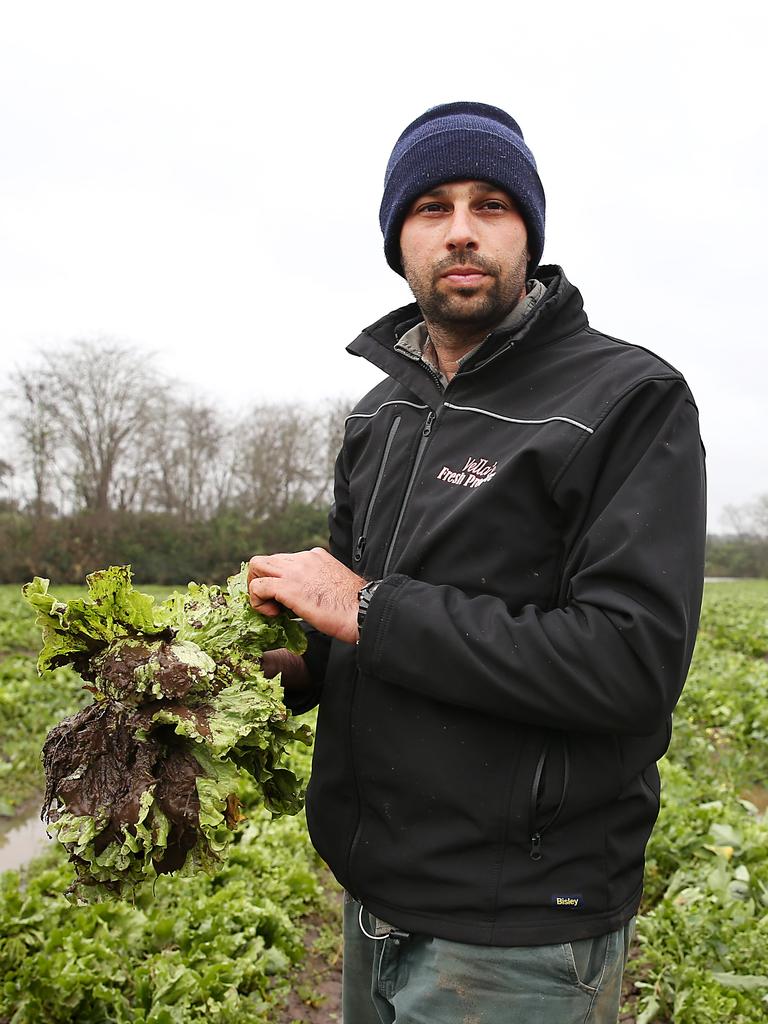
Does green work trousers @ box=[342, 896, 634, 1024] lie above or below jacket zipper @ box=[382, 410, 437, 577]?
below

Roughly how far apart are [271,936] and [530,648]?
408 cm

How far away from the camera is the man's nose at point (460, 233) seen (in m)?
2.38

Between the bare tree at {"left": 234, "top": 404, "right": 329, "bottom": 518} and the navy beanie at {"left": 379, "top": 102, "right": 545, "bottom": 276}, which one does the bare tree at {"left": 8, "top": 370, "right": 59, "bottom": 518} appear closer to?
the bare tree at {"left": 234, "top": 404, "right": 329, "bottom": 518}

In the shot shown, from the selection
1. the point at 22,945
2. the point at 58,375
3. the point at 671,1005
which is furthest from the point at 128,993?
the point at 58,375

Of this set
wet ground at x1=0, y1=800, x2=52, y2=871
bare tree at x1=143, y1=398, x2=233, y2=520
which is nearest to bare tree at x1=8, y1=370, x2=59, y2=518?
bare tree at x1=143, y1=398, x2=233, y2=520

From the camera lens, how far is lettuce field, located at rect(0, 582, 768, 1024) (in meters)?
4.14

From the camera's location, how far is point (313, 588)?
2.22 meters

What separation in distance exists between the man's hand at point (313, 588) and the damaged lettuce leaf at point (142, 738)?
0.23 meters

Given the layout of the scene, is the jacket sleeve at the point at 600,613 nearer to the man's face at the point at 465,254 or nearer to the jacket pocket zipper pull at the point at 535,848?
the jacket pocket zipper pull at the point at 535,848

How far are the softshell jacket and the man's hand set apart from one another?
4.5 inches

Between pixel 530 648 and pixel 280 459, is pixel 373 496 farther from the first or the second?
pixel 280 459

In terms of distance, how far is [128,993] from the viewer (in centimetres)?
436

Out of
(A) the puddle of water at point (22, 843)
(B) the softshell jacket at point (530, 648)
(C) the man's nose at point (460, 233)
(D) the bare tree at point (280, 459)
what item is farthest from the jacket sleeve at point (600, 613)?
(D) the bare tree at point (280, 459)

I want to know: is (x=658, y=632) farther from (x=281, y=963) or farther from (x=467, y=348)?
(x=281, y=963)
